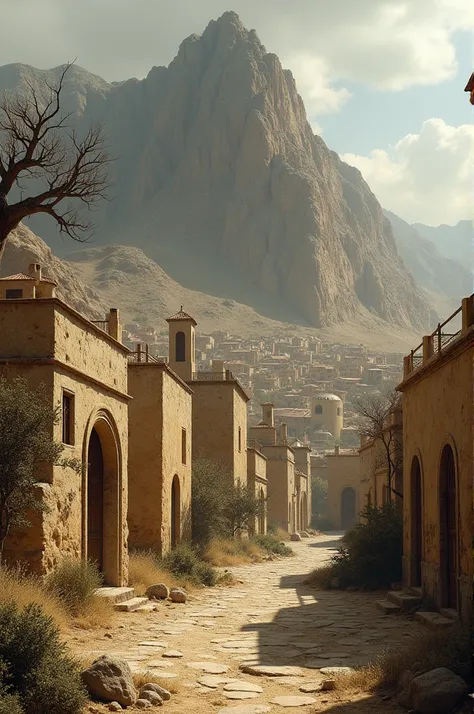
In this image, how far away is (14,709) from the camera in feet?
24.0

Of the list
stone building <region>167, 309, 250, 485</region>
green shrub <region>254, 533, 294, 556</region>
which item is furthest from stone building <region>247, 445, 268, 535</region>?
stone building <region>167, 309, 250, 485</region>

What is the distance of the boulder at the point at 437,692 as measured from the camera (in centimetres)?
791

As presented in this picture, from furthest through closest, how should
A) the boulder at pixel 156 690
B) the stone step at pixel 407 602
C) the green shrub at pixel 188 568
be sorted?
the green shrub at pixel 188 568, the stone step at pixel 407 602, the boulder at pixel 156 690

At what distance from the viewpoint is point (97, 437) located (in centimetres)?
1769

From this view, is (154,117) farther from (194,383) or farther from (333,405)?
(194,383)

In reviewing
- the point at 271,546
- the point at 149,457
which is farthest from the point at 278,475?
the point at 149,457

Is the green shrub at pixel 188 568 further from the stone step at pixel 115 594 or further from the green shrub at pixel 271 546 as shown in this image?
the green shrub at pixel 271 546

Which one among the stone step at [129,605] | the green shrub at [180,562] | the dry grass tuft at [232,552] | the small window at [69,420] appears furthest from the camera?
the dry grass tuft at [232,552]

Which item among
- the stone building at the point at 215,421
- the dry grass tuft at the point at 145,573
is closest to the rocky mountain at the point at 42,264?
the stone building at the point at 215,421

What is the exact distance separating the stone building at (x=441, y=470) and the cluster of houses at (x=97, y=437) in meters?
5.88

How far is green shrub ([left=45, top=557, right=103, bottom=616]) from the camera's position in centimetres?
1320

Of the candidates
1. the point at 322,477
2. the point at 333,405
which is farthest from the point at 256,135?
the point at 322,477

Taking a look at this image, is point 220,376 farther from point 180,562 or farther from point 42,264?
point 42,264

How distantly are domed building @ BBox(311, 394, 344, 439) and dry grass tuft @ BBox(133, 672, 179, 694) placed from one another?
9786 cm
